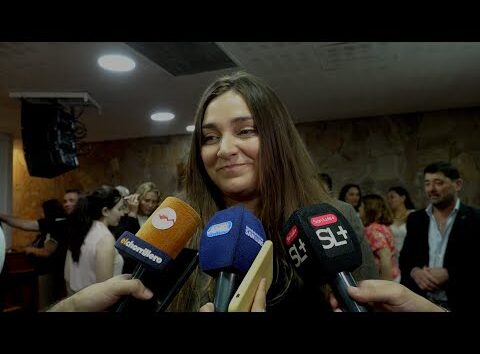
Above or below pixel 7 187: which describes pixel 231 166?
below

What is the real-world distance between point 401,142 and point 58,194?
458 cm

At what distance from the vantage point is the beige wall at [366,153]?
4.46m

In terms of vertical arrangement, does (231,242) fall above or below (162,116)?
below

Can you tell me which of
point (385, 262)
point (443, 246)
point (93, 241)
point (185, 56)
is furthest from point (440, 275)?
point (185, 56)

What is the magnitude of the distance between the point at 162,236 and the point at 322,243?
10.5 inches

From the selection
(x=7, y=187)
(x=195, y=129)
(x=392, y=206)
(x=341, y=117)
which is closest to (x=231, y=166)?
(x=195, y=129)

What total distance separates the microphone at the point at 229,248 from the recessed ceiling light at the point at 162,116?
3.86m

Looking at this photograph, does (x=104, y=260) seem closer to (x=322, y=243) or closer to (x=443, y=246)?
(x=443, y=246)

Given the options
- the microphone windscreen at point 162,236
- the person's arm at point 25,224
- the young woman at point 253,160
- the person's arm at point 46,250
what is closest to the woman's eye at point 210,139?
the young woman at point 253,160

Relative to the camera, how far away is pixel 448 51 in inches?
111

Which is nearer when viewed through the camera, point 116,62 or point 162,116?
point 116,62

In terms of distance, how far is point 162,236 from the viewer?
71 centimetres
